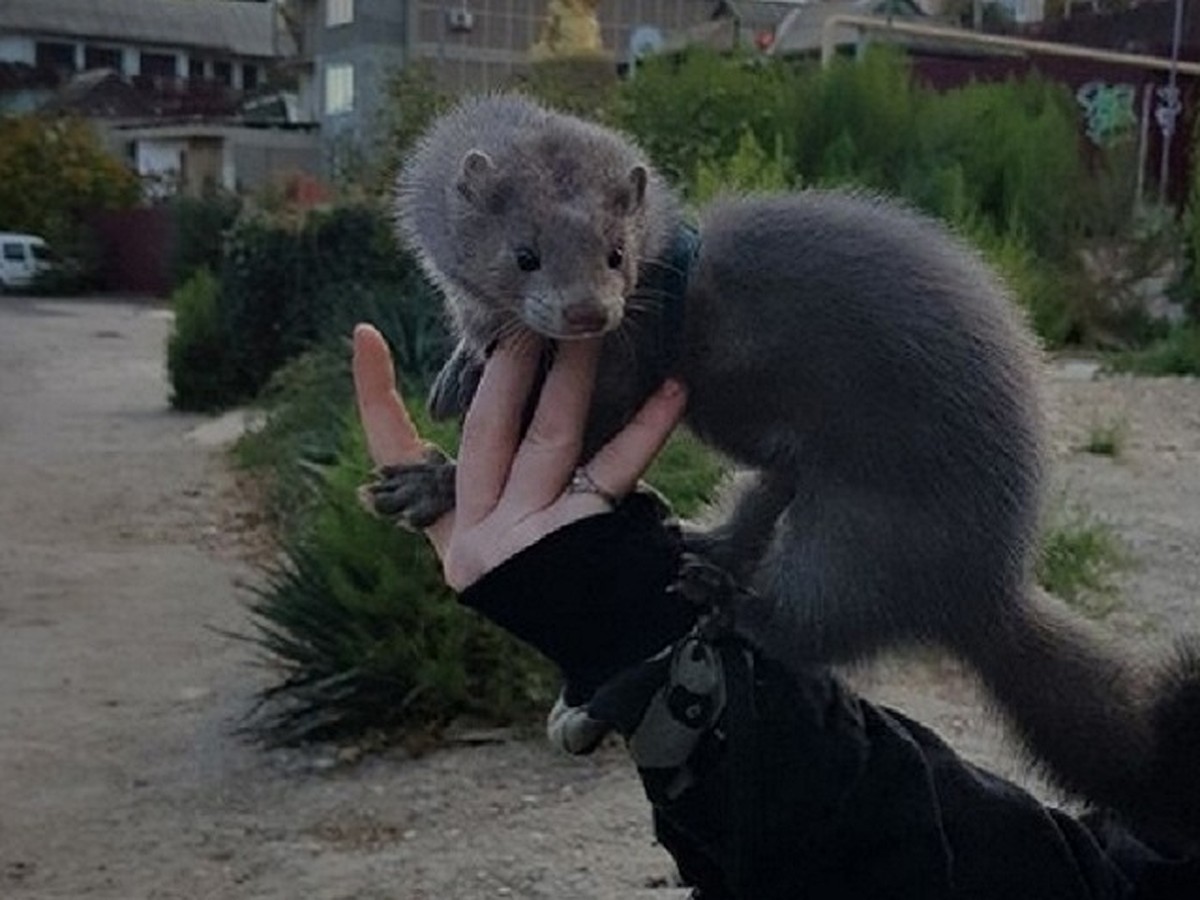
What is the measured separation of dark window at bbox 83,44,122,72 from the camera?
58.3m

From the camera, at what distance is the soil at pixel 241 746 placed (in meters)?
4.60

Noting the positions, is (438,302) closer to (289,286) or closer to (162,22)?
(289,286)

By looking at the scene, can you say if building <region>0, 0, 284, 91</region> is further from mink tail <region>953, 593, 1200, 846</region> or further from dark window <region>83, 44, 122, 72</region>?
mink tail <region>953, 593, 1200, 846</region>

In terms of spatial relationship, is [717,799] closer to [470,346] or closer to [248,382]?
[470,346]

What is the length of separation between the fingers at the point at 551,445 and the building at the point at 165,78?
38319mm

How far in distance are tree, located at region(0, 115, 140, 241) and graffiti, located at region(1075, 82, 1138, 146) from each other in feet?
80.7

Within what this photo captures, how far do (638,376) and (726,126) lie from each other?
416 inches

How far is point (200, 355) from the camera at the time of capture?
14930 millimetres

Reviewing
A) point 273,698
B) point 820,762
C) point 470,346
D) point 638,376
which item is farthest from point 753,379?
point 273,698

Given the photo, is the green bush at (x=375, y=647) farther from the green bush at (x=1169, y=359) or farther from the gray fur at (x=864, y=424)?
the green bush at (x=1169, y=359)

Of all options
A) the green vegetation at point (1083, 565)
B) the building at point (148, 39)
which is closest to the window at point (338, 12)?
the building at point (148, 39)

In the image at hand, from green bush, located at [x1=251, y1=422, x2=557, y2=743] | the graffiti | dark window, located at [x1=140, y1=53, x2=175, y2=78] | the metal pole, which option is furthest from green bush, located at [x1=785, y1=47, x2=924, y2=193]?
A: dark window, located at [x1=140, y1=53, x2=175, y2=78]

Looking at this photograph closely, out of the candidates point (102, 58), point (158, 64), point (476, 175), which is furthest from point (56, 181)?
point (476, 175)

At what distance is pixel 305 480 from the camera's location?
8.16 meters
